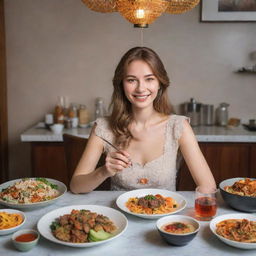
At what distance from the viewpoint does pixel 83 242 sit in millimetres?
1141

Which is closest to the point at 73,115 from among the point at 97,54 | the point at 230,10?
the point at 97,54

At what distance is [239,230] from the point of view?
1.21 meters

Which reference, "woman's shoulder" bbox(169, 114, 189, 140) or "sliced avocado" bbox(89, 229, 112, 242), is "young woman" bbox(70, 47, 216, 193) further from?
"sliced avocado" bbox(89, 229, 112, 242)

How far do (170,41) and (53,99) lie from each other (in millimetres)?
1298

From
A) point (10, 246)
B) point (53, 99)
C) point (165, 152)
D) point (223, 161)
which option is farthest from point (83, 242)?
point (53, 99)

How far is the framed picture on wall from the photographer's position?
3.51 metres

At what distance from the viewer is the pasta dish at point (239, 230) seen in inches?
45.7

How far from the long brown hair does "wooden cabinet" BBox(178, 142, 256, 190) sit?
1168 millimetres

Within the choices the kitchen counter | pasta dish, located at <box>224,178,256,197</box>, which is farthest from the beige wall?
pasta dish, located at <box>224,178,256,197</box>

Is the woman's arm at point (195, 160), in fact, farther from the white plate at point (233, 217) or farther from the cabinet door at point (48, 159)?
the cabinet door at point (48, 159)

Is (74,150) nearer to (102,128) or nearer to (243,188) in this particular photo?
(102,128)

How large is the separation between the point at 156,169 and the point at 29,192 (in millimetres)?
714

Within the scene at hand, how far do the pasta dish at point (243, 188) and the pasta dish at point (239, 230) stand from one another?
0.19m

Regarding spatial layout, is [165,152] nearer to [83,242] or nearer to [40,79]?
[83,242]
